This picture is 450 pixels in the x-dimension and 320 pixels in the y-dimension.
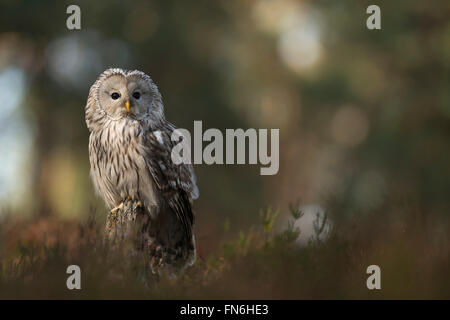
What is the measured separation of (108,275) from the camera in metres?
2.38

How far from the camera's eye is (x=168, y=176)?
14.1 feet

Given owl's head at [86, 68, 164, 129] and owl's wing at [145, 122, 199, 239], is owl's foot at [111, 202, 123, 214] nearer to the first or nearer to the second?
owl's wing at [145, 122, 199, 239]

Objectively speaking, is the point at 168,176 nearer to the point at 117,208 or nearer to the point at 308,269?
the point at 117,208

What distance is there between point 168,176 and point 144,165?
20cm

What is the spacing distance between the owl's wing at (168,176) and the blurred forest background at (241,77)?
12.5 ft

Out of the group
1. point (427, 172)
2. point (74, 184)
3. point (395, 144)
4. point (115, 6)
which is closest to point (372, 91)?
point (395, 144)

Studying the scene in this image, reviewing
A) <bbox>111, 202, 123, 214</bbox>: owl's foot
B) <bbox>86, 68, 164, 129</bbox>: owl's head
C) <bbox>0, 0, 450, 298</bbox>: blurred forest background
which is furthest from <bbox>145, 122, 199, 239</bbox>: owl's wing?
<bbox>0, 0, 450, 298</bbox>: blurred forest background

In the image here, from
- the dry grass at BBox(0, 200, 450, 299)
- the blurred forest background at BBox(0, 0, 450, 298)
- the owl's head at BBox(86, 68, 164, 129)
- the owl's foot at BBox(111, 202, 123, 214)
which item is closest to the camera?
the dry grass at BBox(0, 200, 450, 299)

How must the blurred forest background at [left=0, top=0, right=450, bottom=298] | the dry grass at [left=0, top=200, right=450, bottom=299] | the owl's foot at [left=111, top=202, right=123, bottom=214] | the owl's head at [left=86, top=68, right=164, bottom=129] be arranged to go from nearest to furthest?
the dry grass at [left=0, top=200, right=450, bottom=299]
the owl's foot at [left=111, top=202, right=123, bottom=214]
the owl's head at [left=86, top=68, right=164, bottom=129]
the blurred forest background at [left=0, top=0, right=450, bottom=298]

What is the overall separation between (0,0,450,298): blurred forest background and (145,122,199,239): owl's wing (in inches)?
150

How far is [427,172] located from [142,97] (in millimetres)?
9265

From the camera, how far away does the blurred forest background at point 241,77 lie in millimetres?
11852

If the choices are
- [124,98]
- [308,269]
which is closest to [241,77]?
[124,98]

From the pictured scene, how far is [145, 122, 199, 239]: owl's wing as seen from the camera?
168 inches
